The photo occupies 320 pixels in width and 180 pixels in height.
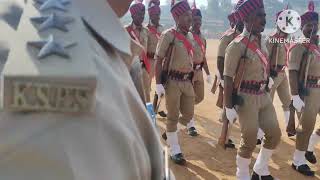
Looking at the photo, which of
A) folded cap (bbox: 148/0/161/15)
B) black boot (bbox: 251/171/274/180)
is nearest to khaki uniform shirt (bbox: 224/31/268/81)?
black boot (bbox: 251/171/274/180)

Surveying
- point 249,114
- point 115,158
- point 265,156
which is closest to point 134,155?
point 115,158

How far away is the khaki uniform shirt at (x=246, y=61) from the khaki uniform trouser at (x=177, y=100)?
4.20 feet

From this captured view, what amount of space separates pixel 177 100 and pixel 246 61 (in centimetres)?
147

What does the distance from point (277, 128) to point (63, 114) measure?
4643mm

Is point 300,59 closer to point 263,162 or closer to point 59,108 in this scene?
point 263,162

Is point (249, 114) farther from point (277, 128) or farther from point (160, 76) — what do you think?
point (160, 76)

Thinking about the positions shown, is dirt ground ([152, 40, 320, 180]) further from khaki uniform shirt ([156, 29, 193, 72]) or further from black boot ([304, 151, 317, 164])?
khaki uniform shirt ([156, 29, 193, 72])

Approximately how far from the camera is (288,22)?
8.40 m

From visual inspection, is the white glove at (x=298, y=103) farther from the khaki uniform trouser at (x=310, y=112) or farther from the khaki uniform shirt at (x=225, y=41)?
the khaki uniform shirt at (x=225, y=41)

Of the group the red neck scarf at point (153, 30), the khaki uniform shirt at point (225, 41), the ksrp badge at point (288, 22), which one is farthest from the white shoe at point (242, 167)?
the red neck scarf at point (153, 30)

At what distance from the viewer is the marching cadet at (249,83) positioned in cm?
499

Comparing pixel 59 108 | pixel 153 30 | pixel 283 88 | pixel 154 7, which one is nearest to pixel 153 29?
pixel 153 30

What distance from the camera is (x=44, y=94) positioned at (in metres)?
0.53

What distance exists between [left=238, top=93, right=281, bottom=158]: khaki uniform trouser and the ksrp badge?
10.6 ft
